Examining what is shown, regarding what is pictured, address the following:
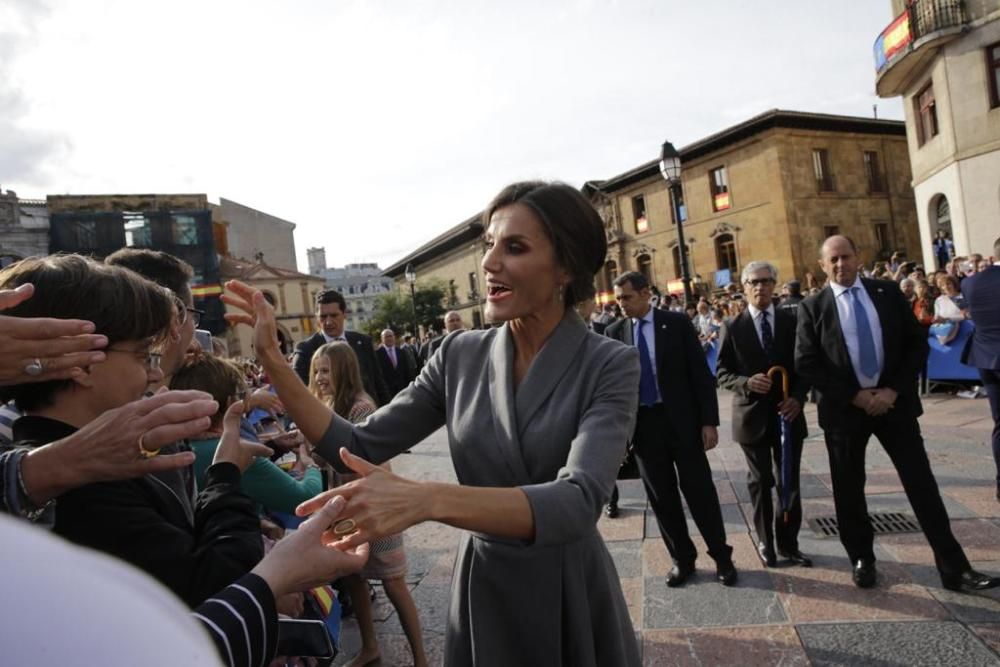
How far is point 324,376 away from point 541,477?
99.4 inches

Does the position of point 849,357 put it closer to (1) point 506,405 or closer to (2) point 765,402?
(2) point 765,402

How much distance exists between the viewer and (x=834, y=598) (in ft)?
12.0

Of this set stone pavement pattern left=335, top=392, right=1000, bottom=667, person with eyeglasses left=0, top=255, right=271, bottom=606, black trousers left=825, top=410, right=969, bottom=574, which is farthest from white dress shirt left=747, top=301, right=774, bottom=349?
person with eyeglasses left=0, top=255, right=271, bottom=606

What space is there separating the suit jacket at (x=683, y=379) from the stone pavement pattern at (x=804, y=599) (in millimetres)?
942

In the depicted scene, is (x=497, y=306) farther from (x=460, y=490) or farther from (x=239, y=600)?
(x=239, y=600)

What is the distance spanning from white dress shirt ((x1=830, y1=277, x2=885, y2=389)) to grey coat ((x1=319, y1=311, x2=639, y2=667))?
2642 mm

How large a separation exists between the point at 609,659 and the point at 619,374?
0.76 meters

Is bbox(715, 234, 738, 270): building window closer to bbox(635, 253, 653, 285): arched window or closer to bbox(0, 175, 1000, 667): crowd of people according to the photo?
bbox(635, 253, 653, 285): arched window

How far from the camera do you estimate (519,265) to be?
6.18 ft

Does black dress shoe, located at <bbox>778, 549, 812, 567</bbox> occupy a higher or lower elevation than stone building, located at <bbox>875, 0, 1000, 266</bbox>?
lower

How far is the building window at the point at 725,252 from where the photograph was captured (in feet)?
105

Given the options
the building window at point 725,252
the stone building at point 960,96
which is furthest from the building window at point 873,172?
the stone building at point 960,96

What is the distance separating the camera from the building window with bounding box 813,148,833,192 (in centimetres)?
3077

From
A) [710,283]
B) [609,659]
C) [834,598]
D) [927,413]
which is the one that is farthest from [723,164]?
[609,659]
